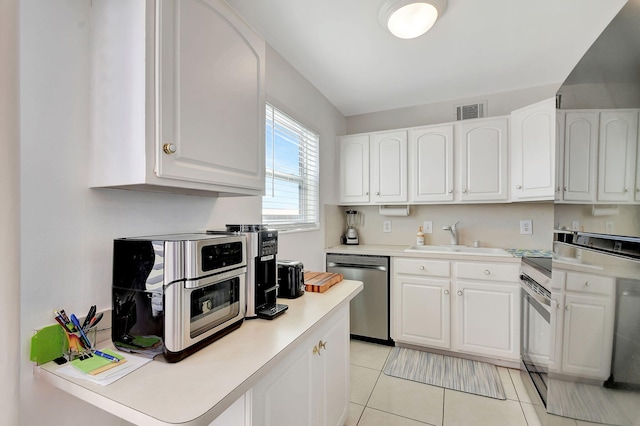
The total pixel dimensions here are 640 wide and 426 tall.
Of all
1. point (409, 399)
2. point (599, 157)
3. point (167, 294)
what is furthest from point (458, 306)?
point (167, 294)

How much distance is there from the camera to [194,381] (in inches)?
29.1

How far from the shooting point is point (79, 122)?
3.08 ft

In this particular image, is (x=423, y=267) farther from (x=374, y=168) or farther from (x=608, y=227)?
(x=608, y=227)

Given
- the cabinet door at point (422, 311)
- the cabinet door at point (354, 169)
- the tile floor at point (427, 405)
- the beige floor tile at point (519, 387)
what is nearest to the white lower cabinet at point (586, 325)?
the tile floor at point (427, 405)

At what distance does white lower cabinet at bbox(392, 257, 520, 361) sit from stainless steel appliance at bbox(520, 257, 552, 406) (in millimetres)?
153

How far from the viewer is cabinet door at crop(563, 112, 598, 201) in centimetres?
82

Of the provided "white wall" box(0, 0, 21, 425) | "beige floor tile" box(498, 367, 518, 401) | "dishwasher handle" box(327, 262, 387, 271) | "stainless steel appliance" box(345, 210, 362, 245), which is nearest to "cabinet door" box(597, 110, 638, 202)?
"white wall" box(0, 0, 21, 425)

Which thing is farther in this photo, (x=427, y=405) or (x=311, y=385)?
(x=427, y=405)

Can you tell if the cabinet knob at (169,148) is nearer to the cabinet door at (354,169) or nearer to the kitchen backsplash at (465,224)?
the kitchen backsplash at (465,224)

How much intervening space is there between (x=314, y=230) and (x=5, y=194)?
7.08 feet

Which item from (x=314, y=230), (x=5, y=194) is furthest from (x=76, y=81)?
(x=314, y=230)

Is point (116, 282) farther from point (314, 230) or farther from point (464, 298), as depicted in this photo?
point (464, 298)

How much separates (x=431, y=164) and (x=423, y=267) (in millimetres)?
1016

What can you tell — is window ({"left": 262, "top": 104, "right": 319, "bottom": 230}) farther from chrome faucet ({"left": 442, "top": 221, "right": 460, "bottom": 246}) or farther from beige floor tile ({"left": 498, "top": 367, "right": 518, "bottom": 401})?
beige floor tile ({"left": 498, "top": 367, "right": 518, "bottom": 401})
